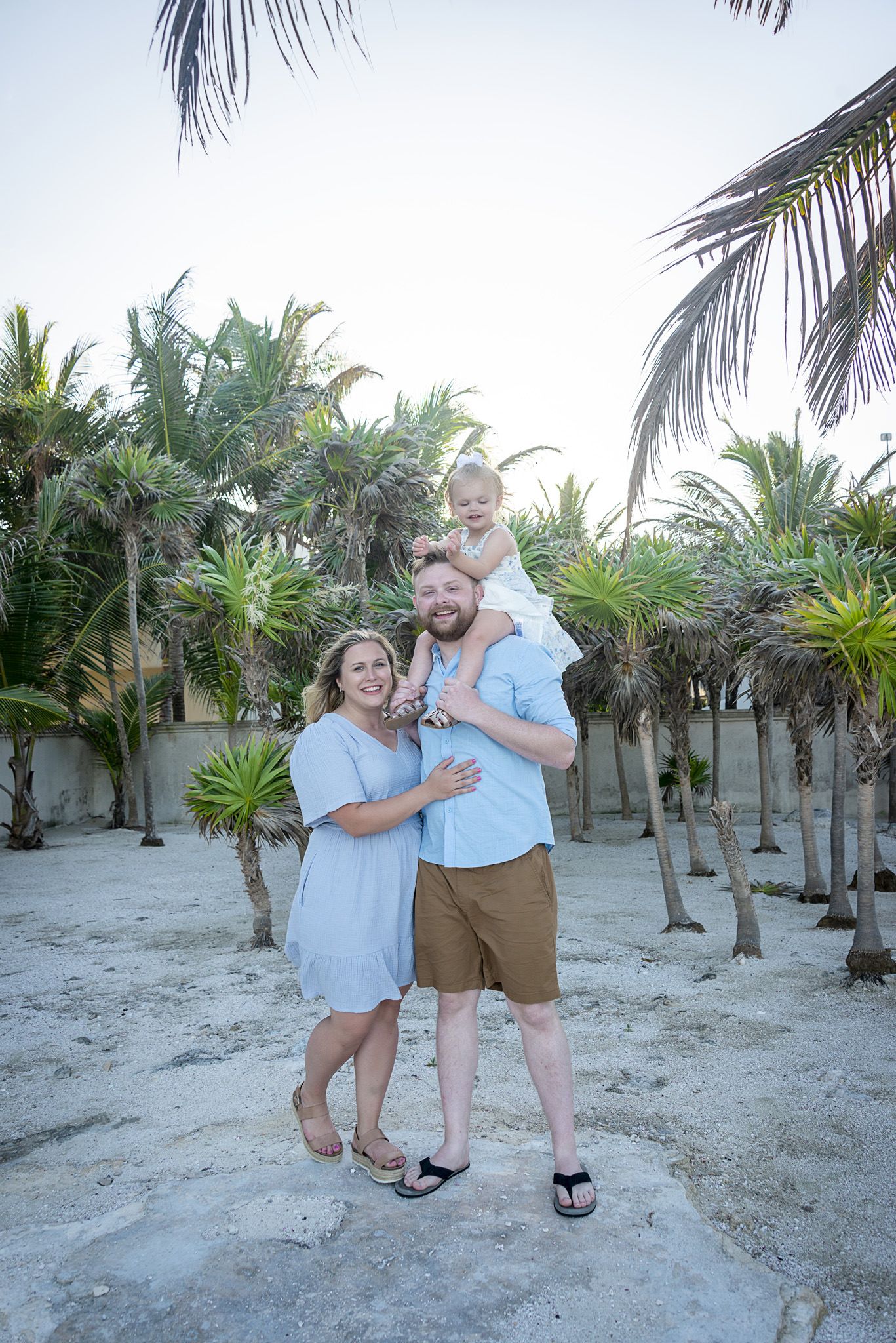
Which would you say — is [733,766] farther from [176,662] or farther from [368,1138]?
[368,1138]

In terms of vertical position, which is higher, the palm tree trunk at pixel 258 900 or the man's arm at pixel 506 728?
the man's arm at pixel 506 728

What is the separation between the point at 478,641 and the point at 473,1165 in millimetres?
1768

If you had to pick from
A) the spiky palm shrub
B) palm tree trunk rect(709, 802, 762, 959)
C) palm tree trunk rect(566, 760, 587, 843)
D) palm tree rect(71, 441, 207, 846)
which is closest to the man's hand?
palm tree trunk rect(709, 802, 762, 959)

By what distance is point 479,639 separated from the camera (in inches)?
113

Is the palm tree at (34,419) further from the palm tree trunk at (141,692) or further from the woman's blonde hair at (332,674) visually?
the woman's blonde hair at (332,674)

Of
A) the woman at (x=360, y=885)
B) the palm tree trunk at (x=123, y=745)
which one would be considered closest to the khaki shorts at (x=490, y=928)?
the woman at (x=360, y=885)

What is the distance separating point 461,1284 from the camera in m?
2.24

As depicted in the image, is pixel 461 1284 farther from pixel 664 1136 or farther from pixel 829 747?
pixel 829 747

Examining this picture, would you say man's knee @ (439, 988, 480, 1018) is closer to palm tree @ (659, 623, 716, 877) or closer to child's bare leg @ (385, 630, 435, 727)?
child's bare leg @ (385, 630, 435, 727)

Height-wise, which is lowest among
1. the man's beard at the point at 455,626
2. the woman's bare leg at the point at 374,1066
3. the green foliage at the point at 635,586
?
the woman's bare leg at the point at 374,1066

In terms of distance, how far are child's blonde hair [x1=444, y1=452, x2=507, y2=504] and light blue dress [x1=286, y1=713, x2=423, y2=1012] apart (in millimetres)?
1525

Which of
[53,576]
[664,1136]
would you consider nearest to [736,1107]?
[664,1136]

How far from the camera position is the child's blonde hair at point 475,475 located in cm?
392

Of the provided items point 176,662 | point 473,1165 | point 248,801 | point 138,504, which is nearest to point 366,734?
point 473,1165
